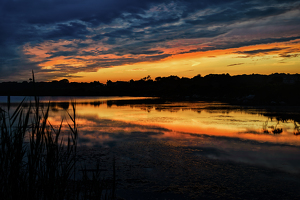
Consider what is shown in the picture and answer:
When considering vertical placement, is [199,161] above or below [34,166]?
below

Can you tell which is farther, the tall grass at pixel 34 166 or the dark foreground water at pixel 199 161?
the dark foreground water at pixel 199 161

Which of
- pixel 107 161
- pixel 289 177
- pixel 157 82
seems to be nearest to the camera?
pixel 289 177

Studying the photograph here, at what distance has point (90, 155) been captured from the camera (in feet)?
21.9

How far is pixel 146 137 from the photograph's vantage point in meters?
9.30

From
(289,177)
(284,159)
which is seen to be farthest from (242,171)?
(284,159)

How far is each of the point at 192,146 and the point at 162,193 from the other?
3.58 meters

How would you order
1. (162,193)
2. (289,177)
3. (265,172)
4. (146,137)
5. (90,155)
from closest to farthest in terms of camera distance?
(162,193) → (289,177) → (265,172) → (90,155) → (146,137)

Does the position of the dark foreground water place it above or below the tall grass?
below

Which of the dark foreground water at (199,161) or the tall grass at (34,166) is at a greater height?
the tall grass at (34,166)

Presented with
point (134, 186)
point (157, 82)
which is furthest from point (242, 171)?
point (157, 82)

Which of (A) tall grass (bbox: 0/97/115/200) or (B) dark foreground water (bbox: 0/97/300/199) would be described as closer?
(A) tall grass (bbox: 0/97/115/200)

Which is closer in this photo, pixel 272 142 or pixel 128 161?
pixel 128 161

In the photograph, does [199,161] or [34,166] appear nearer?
[34,166]

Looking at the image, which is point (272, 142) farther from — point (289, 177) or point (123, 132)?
point (123, 132)
